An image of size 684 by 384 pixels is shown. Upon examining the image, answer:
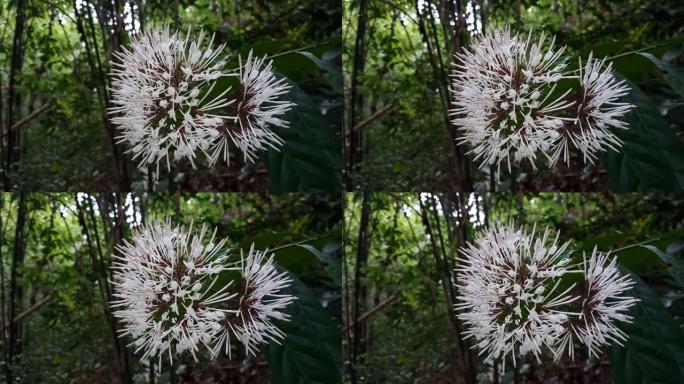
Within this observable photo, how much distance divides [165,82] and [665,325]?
115cm

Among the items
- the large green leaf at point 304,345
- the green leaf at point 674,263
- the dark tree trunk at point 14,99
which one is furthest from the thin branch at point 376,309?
the dark tree trunk at point 14,99

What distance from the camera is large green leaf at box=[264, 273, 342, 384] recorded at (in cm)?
189

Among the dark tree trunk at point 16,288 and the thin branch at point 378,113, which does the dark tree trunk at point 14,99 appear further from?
the thin branch at point 378,113

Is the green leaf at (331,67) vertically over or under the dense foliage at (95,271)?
over

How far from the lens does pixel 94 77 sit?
83.5 inches

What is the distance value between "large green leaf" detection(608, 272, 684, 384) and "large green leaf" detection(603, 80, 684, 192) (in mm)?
239

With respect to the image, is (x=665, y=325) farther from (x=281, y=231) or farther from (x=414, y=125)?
(x=281, y=231)

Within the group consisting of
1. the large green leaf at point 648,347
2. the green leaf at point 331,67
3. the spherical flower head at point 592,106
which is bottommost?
the large green leaf at point 648,347

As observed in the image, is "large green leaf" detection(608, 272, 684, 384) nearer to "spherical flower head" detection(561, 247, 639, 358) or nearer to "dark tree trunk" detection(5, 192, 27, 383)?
"spherical flower head" detection(561, 247, 639, 358)

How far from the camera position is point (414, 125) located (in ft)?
6.93

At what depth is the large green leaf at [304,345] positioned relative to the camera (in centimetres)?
189

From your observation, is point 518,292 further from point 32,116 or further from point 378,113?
point 32,116

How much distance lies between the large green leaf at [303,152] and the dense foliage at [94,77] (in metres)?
0.19

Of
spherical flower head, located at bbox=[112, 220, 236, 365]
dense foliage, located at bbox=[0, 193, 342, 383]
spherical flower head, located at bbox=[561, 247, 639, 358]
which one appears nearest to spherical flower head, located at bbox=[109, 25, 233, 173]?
spherical flower head, located at bbox=[112, 220, 236, 365]
